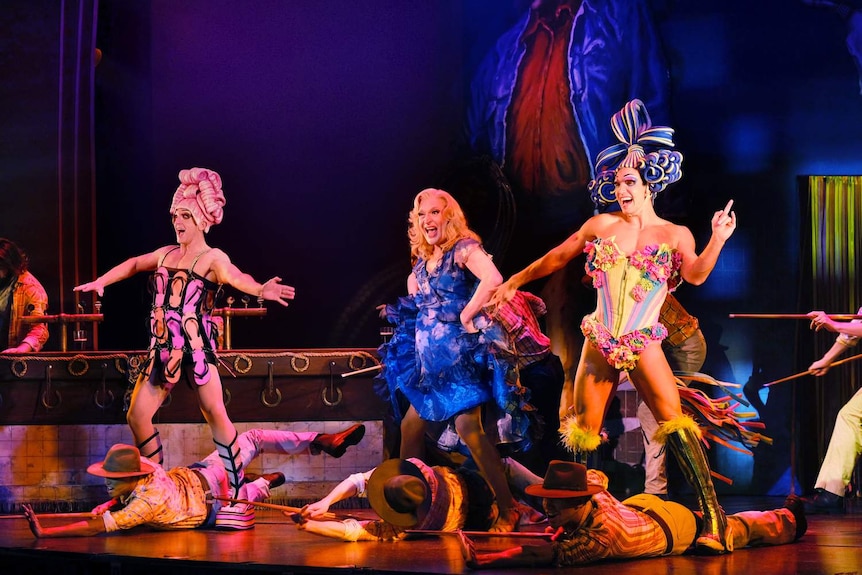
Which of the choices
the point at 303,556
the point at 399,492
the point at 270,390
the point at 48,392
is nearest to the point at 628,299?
the point at 399,492

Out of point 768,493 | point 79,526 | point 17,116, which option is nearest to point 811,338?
point 768,493

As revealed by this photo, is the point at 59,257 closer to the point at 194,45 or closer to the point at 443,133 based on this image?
the point at 194,45

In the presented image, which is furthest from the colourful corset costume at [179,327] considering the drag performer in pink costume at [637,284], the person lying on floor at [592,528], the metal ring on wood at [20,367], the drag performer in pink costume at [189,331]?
the person lying on floor at [592,528]

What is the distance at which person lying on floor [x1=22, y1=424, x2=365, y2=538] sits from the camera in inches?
256

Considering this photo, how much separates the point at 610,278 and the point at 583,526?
1272 mm

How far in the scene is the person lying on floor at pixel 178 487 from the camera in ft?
21.3

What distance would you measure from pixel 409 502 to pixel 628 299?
1526 millimetres

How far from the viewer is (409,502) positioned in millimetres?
6133

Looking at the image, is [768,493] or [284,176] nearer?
[768,493]

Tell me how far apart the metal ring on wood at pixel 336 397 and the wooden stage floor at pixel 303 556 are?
46.5 inches

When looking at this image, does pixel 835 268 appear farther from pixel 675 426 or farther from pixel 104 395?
pixel 104 395

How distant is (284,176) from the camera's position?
9.78 m

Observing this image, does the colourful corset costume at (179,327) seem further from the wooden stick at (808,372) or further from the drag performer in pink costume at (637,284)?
the wooden stick at (808,372)

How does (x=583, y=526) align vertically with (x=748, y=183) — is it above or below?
below
